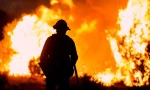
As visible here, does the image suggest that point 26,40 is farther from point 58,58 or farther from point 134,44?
point 58,58

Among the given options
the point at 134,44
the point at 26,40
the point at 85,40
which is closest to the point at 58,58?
the point at 134,44

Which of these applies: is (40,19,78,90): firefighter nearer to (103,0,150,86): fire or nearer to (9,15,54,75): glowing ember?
(103,0,150,86): fire

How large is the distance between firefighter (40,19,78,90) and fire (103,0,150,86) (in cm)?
1035

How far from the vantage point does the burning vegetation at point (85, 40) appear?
19.6 m

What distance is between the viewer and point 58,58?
875cm

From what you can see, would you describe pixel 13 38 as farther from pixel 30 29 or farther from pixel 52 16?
pixel 52 16

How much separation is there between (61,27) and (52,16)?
53.8ft

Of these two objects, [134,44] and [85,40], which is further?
[85,40]

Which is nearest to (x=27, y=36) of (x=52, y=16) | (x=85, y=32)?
(x=52, y=16)

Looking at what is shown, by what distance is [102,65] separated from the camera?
25.1 m

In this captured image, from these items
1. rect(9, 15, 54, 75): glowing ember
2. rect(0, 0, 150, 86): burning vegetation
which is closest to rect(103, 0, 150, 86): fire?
rect(0, 0, 150, 86): burning vegetation

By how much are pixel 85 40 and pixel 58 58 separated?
18.1 m

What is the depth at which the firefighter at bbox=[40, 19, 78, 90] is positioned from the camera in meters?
8.66

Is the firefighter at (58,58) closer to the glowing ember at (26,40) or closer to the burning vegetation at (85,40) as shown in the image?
the burning vegetation at (85,40)
